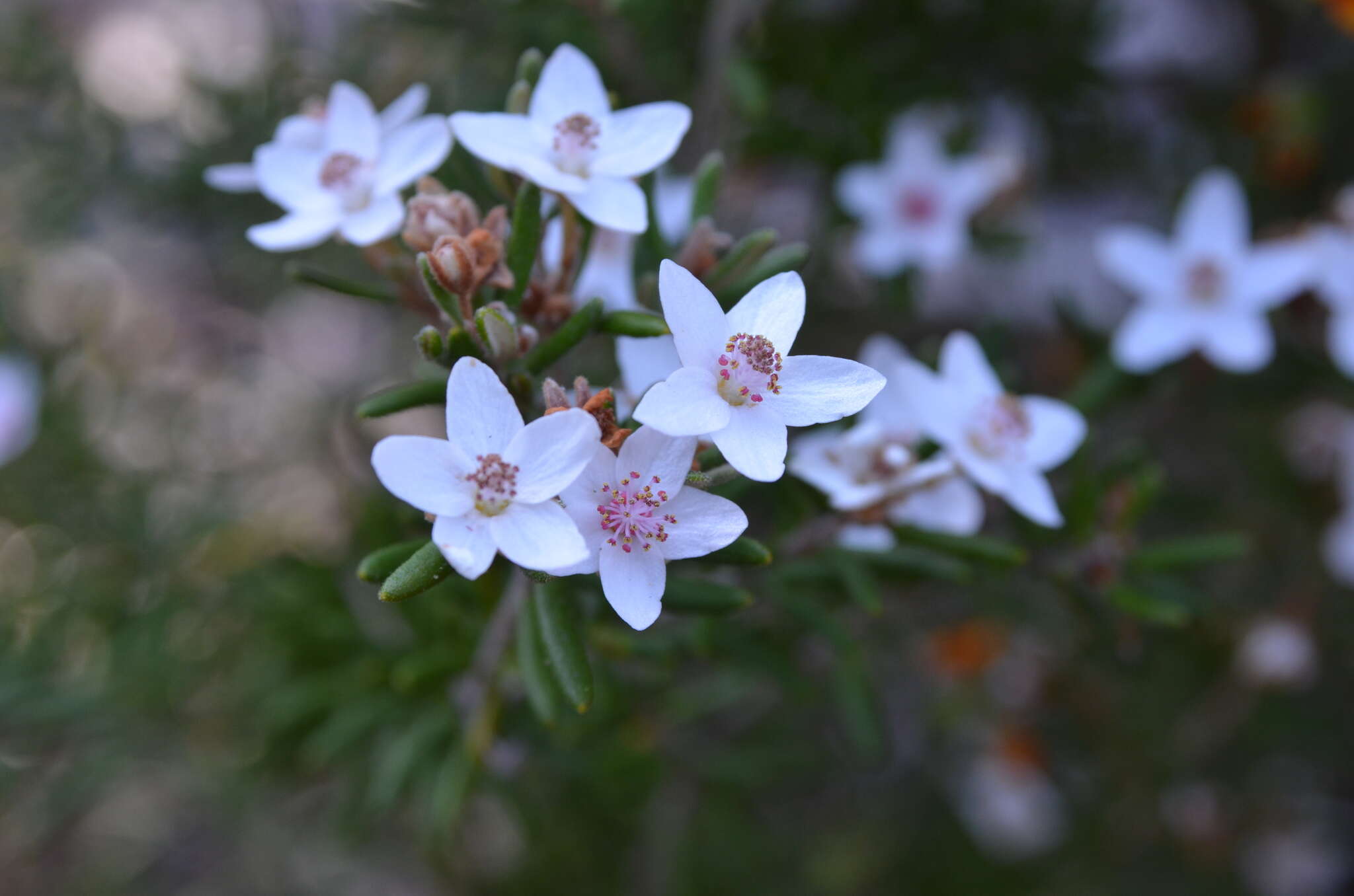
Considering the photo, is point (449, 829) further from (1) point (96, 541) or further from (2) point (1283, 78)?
(2) point (1283, 78)

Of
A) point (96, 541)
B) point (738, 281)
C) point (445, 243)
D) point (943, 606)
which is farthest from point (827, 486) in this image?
point (96, 541)

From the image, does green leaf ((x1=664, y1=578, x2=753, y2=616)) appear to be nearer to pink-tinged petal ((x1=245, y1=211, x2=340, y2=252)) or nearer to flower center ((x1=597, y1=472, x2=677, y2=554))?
flower center ((x1=597, y1=472, x2=677, y2=554))

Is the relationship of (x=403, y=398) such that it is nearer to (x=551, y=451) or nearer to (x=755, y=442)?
(x=551, y=451)

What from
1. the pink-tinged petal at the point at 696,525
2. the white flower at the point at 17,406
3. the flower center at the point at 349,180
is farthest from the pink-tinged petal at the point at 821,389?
the white flower at the point at 17,406

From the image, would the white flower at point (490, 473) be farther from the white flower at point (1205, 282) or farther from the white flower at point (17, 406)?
the white flower at point (17, 406)

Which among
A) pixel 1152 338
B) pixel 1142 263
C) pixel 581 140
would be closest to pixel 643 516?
pixel 581 140
